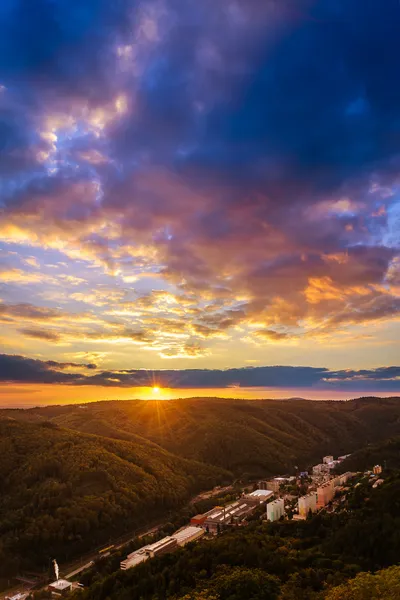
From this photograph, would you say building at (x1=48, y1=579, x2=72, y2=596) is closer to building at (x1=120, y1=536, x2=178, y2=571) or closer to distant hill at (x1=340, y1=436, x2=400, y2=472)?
building at (x1=120, y1=536, x2=178, y2=571)

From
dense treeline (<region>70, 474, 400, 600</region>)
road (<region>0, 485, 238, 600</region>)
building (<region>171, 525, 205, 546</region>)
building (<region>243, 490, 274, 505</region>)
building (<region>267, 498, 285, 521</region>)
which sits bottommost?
road (<region>0, 485, 238, 600</region>)

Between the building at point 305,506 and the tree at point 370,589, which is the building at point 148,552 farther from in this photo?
the tree at point 370,589

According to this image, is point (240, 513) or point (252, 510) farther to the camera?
point (252, 510)

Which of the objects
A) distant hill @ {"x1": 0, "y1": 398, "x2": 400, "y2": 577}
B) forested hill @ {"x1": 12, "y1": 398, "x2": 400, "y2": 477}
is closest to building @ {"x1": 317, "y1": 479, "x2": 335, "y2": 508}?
distant hill @ {"x1": 0, "y1": 398, "x2": 400, "y2": 577}

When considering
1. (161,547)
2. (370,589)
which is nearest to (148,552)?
(161,547)

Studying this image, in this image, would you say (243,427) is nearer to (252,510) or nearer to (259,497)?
(259,497)

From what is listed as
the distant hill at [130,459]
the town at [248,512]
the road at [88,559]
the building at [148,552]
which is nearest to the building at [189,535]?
the town at [248,512]
